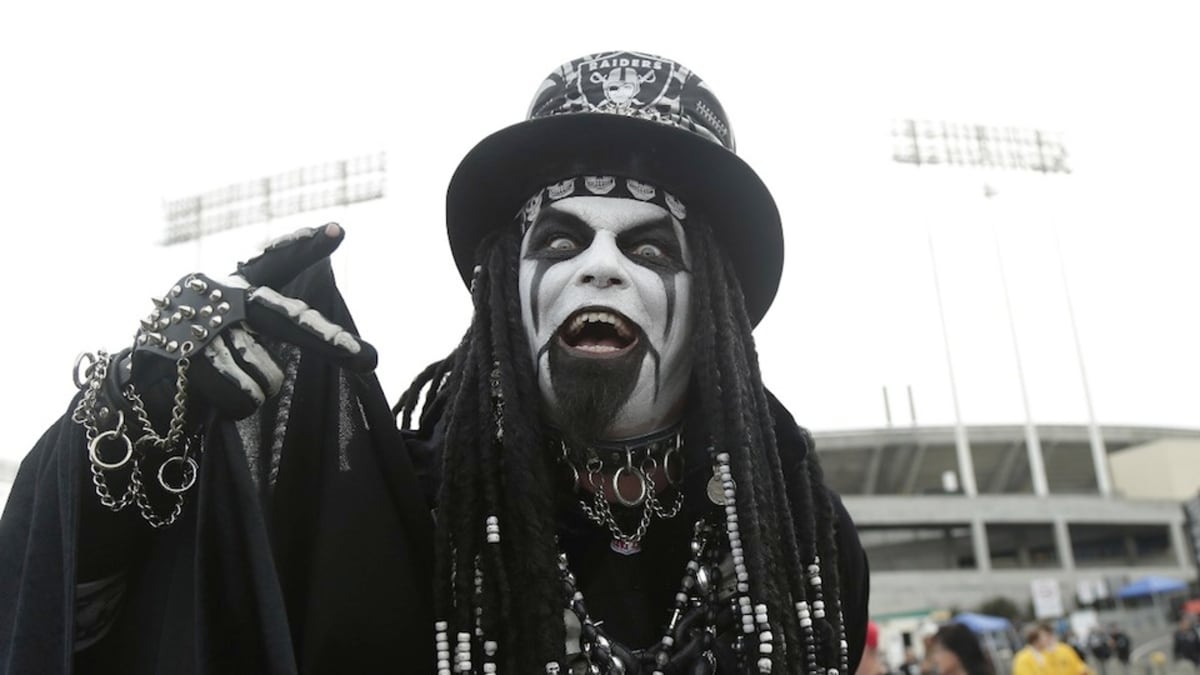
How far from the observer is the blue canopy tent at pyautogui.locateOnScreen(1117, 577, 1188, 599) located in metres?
28.1

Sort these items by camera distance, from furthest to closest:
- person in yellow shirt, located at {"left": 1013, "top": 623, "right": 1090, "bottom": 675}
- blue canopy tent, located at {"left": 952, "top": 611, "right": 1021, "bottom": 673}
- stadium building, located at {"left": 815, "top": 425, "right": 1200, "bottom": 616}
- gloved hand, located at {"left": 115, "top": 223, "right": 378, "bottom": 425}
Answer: stadium building, located at {"left": 815, "top": 425, "right": 1200, "bottom": 616}
blue canopy tent, located at {"left": 952, "top": 611, "right": 1021, "bottom": 673}
person in yellow shirt, located at {"left": 1013, "top": 623, "right": 1090, "bottom": 675}
gloved hand, located at {"left": 115, "top": 223, "right": 378, "bottom": 425}

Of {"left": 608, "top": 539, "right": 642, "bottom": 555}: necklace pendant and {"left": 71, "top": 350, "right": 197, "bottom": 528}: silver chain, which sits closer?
{"left": 71, "top": 350, "right": 197, "bottom": 528}: silver chain

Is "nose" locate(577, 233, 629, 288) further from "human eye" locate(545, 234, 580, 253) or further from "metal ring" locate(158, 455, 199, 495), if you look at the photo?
"metal ring" locate(158, 455, 199, 495)

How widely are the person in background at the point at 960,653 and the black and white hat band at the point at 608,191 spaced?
15.3 ft

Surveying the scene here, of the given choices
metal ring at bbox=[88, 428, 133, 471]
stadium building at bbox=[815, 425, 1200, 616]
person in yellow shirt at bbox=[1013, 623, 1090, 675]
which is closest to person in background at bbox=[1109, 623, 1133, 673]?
stadium building at bbox=[815, 425, 1200, 616]

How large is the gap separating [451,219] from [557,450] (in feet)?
2.15

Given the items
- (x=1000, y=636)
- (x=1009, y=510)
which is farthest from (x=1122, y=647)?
(x=1009, y=510)

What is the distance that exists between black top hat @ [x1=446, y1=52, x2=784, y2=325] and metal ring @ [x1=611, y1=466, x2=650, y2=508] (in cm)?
60

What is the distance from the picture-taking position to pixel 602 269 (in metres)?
2.21

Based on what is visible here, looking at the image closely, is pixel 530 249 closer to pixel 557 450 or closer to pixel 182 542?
pixel 557 450

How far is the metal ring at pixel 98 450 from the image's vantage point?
1.72 m

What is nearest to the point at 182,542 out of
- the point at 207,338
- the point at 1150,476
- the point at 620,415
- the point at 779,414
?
the point at 207,338

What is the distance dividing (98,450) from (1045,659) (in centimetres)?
964

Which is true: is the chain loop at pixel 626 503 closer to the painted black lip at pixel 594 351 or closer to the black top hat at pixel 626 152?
the painted black lip at pixel 594 351
